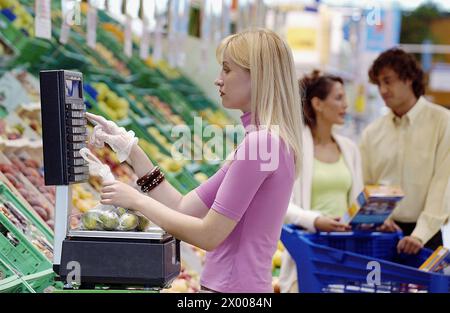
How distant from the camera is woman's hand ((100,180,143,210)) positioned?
2170 mm

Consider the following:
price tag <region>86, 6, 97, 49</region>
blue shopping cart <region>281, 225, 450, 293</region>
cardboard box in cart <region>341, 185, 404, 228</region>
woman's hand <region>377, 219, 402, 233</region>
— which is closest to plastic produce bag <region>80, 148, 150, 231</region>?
blue shopping cart <region>281, 225, 450, 293</region>

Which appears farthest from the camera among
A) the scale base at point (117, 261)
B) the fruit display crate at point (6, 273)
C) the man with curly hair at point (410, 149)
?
the man with curly hair at point (410, 149)

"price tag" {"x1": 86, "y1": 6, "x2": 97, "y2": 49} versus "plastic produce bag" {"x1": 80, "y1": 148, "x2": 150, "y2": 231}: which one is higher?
"price tag" {"x1": 86, "y1": 6, "x2": 97, "y2": 49}

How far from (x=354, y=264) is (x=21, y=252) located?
4.33 feet

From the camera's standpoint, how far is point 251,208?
2.33 m

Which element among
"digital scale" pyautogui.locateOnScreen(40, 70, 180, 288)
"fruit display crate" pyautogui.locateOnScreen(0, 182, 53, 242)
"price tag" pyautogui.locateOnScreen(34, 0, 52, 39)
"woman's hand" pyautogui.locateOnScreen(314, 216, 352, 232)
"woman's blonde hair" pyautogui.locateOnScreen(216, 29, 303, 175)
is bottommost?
"woman's hand" pyautogui.locateOnScreen(314, 216, 352, 232)

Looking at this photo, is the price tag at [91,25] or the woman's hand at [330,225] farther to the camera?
the price tag at [91,25]

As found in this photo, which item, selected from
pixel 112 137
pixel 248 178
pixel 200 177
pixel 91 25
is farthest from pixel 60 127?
pixel 200 177

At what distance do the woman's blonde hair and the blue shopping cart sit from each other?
1079 millimetres

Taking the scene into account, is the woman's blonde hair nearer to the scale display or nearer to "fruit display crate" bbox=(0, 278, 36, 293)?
the scale display

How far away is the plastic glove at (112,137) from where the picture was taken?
234 cm

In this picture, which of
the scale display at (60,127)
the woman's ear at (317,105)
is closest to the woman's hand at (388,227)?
the woman's ear at (317,105)

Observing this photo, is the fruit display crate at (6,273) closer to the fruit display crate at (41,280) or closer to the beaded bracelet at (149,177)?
the fruit display crate at (41,280)

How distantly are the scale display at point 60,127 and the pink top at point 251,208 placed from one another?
15.8 inches
